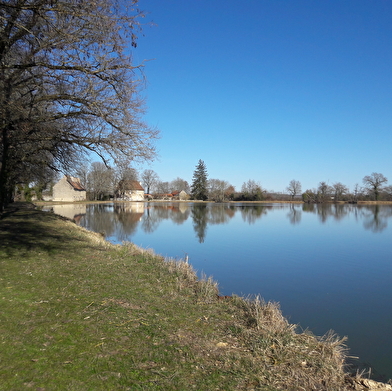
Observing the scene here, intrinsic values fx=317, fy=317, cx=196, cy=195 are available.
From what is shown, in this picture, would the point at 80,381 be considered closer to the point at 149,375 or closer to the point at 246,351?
the point at 149,375

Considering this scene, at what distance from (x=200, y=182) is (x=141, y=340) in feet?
274

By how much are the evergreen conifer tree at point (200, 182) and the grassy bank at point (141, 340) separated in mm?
80253

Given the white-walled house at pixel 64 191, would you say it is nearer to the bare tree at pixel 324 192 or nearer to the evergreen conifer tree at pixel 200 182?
the evergreen conifer tree at pixel 200 182

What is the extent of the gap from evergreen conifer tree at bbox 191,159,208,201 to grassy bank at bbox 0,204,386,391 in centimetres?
8025

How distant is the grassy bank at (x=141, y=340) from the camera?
3.14 metres

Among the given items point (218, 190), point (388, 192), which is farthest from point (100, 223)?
point (388, 192)

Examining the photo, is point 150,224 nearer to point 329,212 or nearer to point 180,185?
point 329,212

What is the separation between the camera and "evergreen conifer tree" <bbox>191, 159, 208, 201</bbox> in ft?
284

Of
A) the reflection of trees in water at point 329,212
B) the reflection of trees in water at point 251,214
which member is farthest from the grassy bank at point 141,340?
the reflection of trees in water at point 329,212

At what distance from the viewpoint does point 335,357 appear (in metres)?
4.12

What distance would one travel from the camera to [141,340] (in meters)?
3.92

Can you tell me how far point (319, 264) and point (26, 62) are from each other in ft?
37.9

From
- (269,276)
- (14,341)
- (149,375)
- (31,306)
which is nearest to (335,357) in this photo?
(149,375)

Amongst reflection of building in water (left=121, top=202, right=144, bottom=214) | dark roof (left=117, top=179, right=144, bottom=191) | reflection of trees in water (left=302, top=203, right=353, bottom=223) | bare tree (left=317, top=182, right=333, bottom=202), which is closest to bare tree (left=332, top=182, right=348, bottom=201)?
bare tree (left=317, top=182, right=333, bottom=202)
